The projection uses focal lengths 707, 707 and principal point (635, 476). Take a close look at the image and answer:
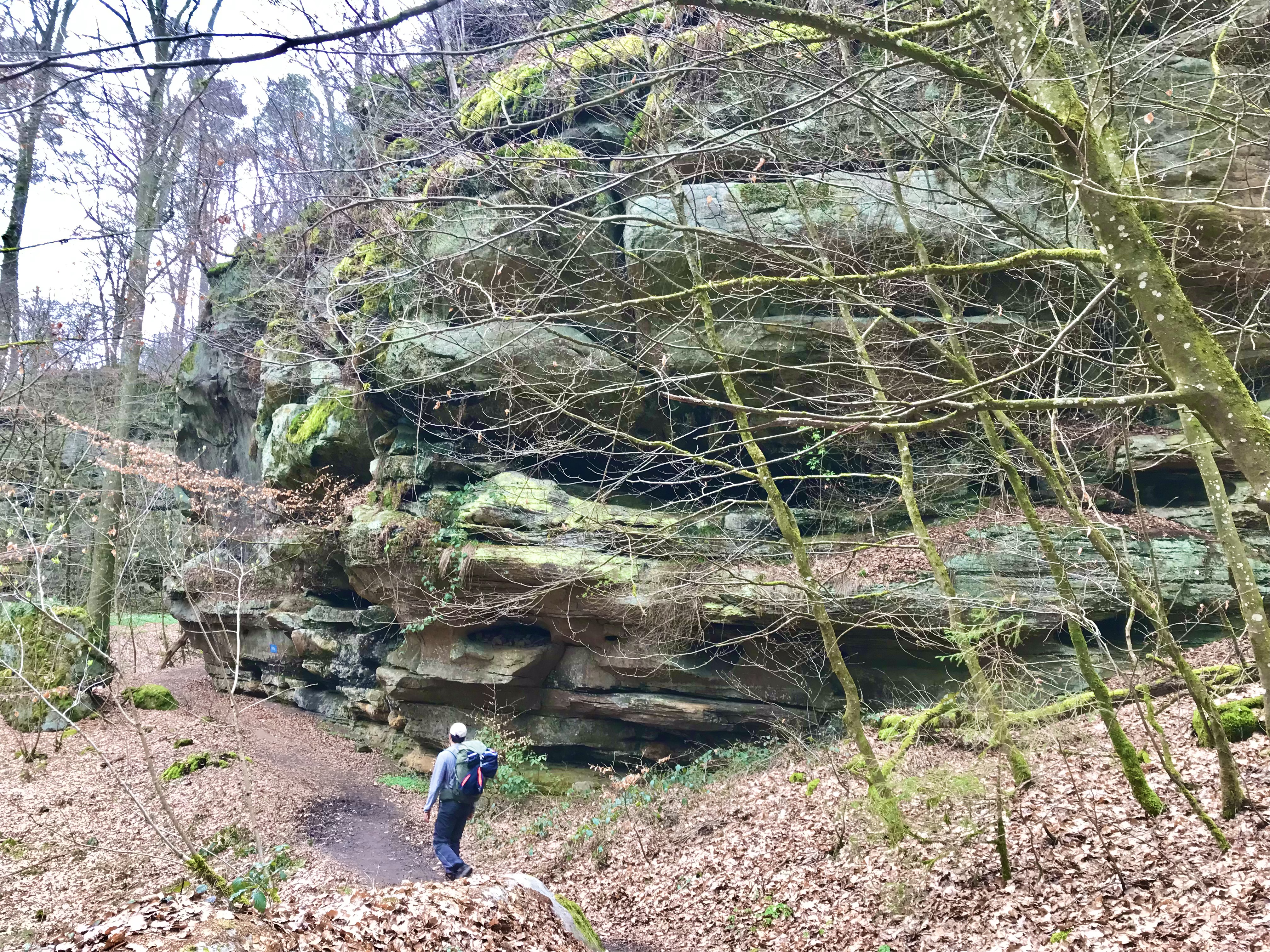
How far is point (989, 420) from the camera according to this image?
625 centimetres

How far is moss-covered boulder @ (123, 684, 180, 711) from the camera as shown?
13.0 meters

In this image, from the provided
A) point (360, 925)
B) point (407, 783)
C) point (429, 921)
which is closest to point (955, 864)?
point (429, 921)

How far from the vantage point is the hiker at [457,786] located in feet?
23.8

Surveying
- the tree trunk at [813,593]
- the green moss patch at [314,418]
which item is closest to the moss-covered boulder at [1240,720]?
the tree trunk at [813,593]

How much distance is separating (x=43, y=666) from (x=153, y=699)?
7.08ft

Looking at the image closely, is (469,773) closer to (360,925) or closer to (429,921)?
(429,921)

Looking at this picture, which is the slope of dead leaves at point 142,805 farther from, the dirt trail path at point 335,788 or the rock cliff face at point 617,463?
the rock cliff face at point 617,463

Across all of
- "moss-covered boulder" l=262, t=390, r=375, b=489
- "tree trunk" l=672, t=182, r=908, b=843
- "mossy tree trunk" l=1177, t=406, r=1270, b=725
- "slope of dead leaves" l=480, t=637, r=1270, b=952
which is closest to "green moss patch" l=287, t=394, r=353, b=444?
"moss-covered boulder" l=262, t=390, r=375, b=489

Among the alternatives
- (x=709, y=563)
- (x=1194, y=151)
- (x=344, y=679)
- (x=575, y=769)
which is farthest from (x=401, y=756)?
(x=1194, y=151)

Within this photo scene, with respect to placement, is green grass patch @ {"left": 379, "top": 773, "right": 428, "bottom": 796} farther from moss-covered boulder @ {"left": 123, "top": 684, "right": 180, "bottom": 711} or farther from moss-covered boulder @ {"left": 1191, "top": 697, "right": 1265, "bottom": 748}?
moss-covered boulder @ {"left": 1191, "top": 697, "right": 1265, "bottom": 748}

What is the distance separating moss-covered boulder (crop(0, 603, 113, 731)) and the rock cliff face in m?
1.83

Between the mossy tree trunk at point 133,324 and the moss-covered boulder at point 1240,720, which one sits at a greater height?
the mossy tree trunk at point 133,324

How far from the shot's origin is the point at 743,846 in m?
7.80

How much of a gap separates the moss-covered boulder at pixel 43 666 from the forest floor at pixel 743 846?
53cm
